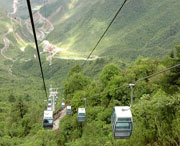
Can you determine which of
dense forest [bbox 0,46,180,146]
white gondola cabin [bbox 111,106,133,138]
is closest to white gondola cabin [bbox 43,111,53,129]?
dense forest [bbox 0,46,180,146]

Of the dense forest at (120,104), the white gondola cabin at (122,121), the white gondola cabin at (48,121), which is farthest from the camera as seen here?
the white gondola cabin at (48,121)

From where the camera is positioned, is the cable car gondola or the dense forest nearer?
the cable car gondola

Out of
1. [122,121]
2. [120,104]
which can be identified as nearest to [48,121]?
[120,104]

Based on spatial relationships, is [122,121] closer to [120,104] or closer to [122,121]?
[122,121]

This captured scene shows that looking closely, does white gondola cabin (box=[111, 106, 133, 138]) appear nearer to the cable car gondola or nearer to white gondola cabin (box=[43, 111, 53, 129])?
the cable car gondola

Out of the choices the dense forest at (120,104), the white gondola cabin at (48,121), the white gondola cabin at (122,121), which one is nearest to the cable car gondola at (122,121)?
the white gondola cabin at (122,121)

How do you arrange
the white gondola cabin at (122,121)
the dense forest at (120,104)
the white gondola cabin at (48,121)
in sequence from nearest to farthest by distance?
the white gondola cabin at (122,121) → the dense forest at (120,104) → the white gondola cabin at (48,121)

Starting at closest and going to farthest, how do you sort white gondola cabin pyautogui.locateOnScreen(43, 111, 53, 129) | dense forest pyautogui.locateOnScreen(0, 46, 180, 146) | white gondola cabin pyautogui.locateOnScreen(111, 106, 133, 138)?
1. white gondola cabin pyautogui.locateOnScreen(111, 106, 133, 138)
2. dense forest pyautogui.locateOnScreen(0, 46, 180, 146)
3. white gondola cabin pyautogui.locateOnScreen(43, 111, 53, 129)

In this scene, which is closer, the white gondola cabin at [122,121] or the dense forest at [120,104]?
the white gondola cabin at [122,121]

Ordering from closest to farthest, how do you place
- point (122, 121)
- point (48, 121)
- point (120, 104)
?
point (122, 121) < point (48, 121) < point (120, 104)

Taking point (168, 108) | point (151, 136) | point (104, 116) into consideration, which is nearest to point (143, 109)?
point (168, 108)

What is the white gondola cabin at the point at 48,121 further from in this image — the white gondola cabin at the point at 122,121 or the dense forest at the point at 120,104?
the white gondola cabin at the point at 122,121

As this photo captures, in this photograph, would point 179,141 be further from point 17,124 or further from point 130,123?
point 17,124

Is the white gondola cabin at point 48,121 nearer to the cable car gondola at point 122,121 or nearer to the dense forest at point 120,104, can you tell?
the dense forest at point 120,104
